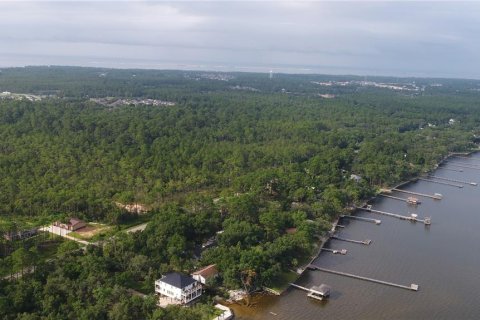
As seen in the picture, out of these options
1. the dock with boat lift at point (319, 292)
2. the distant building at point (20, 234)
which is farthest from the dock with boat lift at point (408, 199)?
the distant building at point (20, 234)

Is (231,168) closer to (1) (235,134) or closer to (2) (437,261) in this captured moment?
(1) (235,134)

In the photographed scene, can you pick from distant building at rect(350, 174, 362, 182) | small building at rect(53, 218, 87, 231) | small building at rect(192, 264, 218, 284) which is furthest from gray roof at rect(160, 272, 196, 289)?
distant building at rect(350, 174, 362, 182)

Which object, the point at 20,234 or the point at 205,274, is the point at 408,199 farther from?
the point at 20,234

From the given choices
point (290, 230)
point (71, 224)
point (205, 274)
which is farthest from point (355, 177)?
point (71, 224)

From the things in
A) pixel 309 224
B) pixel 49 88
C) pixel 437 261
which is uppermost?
pixel 49 88

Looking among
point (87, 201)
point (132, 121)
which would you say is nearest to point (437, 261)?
point (87, 201)

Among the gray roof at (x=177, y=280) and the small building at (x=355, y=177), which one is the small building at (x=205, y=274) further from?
the small building at (x=355, y=177)

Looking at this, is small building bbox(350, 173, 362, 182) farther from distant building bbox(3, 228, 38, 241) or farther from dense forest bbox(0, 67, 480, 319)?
distant building bbox(3, 228, 38, 241)
